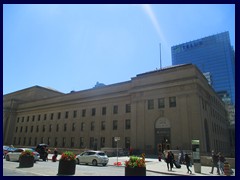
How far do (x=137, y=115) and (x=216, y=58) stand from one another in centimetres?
10123

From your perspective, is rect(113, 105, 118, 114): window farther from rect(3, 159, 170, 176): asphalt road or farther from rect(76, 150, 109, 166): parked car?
rect(3, 159, 170, 176): asphalt road

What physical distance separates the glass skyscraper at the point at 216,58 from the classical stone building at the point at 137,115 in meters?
80.7

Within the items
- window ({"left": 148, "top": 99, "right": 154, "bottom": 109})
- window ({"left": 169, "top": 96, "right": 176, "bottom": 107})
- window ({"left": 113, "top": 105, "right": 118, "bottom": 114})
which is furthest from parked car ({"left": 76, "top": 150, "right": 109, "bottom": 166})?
window ({"left": 113, "top": 105, "right": 118, "bottom": 114})

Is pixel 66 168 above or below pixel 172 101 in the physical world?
below

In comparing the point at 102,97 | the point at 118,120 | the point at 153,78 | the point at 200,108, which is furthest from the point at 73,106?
the point at 200,108

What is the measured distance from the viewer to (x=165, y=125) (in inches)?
1521

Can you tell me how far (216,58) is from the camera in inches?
5005

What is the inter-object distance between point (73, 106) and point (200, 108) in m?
31.4

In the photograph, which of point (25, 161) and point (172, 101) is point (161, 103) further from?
point (25, 161)

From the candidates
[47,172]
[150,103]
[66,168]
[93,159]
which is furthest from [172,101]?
[47,172]

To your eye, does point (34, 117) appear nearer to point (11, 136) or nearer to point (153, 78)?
point (11, 136)

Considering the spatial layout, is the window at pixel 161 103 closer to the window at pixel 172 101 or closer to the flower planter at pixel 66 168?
the window at pixel 172 101

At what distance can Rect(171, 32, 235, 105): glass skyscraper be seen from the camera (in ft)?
400

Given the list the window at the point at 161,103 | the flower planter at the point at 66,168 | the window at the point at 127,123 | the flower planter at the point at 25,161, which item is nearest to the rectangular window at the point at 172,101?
the window at the point at 161,103
